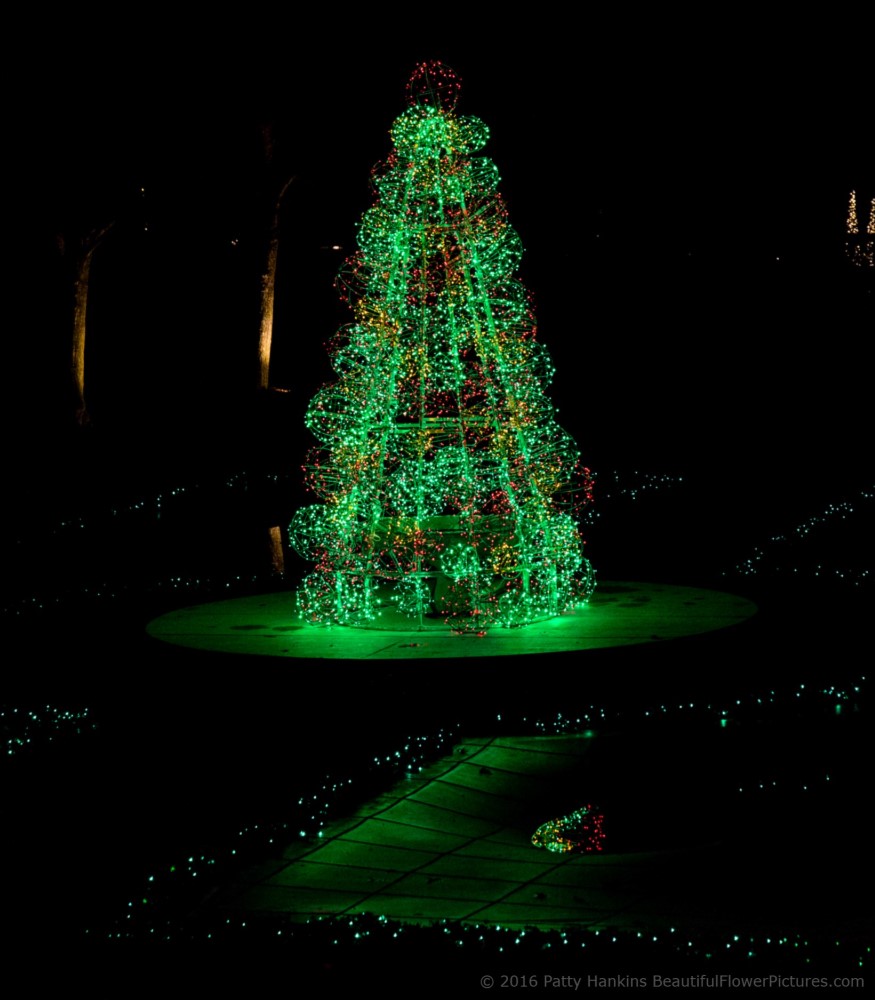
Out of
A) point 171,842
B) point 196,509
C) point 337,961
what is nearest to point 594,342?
point 196,509

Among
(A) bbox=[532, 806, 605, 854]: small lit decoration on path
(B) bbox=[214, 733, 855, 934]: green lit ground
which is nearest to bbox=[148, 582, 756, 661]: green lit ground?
(B) bbox=[214, 733, 855, 934]: green lit ground

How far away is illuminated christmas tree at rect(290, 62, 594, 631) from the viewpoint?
1038 centimetres

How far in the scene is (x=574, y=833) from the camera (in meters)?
6.43

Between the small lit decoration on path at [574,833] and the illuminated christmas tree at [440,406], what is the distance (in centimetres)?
362

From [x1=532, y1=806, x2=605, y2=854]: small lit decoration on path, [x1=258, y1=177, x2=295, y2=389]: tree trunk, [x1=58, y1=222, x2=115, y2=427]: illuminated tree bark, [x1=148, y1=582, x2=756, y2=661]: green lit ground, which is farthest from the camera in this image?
[x1=258, y1=177, x2=295, y2=389]: tree trunk

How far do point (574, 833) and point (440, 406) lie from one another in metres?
5.13

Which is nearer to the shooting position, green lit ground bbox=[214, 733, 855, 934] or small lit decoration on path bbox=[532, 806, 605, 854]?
green lit ground bbox=[214, 733, 855, 934]

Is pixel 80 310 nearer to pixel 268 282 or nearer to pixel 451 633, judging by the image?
pixel 268 282

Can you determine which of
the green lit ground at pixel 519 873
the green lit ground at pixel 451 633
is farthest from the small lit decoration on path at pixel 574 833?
the green lit ground at pixel 451 633

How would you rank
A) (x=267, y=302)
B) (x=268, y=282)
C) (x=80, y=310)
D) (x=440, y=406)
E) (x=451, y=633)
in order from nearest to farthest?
(x=451, y=633) → (x=440, y=406) → (x=80, y=310) → (x=267, y=302) → (x=268, y=282)

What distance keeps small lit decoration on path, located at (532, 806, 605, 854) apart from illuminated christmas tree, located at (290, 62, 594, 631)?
3622mm

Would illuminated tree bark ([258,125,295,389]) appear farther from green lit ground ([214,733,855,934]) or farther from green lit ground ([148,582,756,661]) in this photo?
green lit ground ([214,733,855,934])

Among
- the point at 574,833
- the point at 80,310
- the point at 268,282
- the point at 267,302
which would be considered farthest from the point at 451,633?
the point at 80,310

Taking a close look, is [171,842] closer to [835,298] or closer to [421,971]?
[421,971]
